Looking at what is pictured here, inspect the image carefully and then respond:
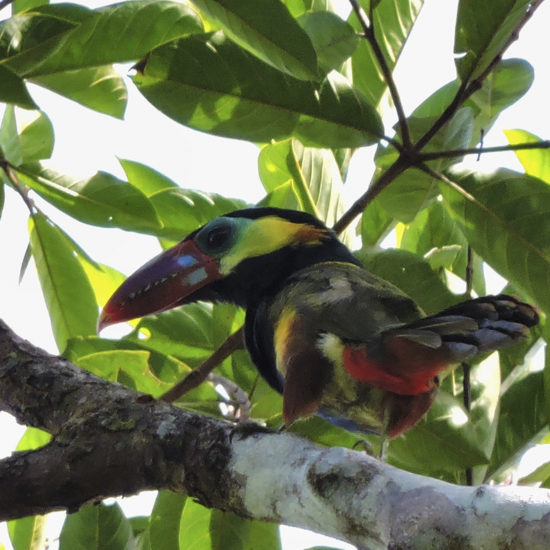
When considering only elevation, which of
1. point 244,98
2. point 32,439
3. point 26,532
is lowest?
point 26,532

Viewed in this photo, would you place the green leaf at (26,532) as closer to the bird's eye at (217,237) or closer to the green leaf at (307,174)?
the bird's eye at (217,237)

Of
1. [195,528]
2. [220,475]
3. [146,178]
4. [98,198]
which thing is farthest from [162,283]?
[220,475]

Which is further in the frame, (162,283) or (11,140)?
(11,140)

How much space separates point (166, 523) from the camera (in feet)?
7.39

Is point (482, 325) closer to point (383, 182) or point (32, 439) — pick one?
point (383, 182)

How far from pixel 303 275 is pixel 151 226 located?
0.40m

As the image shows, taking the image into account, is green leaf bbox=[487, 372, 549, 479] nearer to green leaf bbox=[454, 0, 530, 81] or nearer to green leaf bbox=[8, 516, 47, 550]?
green leaf bbox=[454, 0, 530, 81]

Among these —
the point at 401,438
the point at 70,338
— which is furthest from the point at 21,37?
the point at 401,438

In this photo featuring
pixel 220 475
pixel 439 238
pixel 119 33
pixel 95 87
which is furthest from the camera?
pixel 439 238

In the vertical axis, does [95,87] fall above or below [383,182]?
above

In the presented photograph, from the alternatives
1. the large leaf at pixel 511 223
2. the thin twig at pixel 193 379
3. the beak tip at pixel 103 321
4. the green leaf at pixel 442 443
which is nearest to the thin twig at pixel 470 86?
the large leaf at pixel 511 223

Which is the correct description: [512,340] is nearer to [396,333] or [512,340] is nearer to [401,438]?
[396,333]

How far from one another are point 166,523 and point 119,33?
1.18 metres

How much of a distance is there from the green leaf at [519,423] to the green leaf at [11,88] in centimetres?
143
